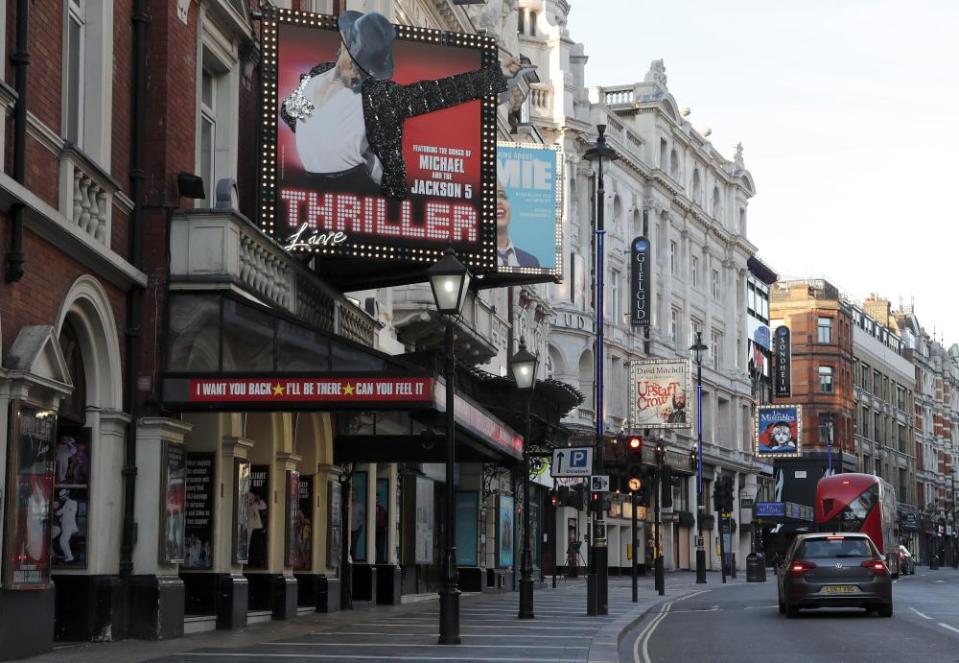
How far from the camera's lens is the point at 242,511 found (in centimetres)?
2295

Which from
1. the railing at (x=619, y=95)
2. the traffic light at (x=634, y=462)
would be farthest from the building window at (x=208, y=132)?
the railing at (x=619, y=95)

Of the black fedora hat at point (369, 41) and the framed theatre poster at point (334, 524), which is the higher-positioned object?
the black fedora hat at point (369, 41)

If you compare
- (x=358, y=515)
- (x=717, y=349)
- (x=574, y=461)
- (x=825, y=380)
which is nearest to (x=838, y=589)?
(x=574, y=461)

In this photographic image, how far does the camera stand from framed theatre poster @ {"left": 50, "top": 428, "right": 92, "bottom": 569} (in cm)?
1841

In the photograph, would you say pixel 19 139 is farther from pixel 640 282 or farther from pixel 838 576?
pixel 640 282

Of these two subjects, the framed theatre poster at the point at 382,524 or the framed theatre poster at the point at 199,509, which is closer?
the framed theatre poster at the point at 199,509

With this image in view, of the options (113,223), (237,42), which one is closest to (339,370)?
(113,223)

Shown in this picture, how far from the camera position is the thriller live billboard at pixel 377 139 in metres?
23.8

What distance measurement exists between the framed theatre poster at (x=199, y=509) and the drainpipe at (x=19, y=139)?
6460 mm

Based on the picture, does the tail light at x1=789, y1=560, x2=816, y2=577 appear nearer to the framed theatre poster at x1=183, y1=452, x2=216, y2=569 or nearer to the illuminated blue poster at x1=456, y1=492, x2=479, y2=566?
the framed theatre poster at x1=183, y1=452, x2=216, y2=569

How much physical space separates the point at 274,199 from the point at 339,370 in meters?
4.50

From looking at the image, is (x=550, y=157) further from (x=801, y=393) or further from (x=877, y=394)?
(x=877, y=394)

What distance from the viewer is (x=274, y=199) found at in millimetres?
23578

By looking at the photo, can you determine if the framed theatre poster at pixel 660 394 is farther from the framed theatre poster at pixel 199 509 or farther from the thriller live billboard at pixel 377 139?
the framed theatre poster at pixel 199 509
